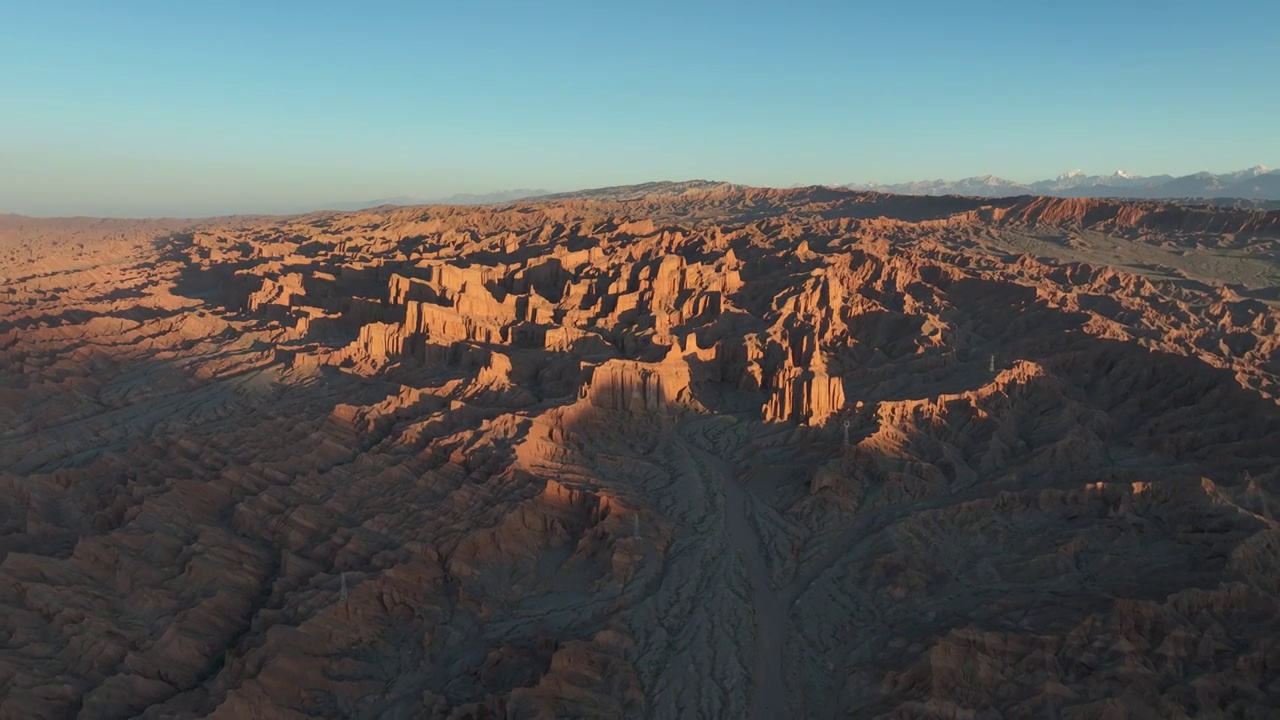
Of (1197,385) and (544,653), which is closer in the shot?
(544,653)

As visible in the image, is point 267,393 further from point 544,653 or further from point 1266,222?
point 1266,222

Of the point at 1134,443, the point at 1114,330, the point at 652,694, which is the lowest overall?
the point at 652,694

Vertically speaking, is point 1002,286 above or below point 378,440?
above

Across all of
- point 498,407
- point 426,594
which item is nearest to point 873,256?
point 498,407

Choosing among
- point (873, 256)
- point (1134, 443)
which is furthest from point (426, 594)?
point (873, 256)

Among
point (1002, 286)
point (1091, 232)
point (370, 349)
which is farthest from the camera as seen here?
point (1091, 232)

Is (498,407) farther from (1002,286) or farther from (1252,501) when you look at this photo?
(1002,286)

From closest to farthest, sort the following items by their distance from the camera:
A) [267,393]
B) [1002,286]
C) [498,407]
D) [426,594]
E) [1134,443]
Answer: [426,594], [1134,443], [498,407], [267,393], [1002,286]
